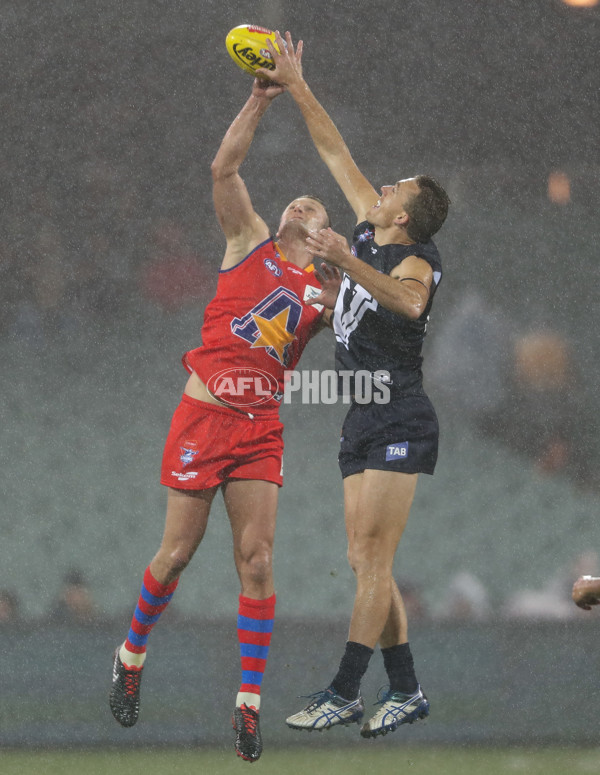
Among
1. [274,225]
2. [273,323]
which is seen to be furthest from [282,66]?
[274,225]

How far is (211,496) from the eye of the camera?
3.60m

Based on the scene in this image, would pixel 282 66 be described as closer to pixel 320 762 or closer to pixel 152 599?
pixel 152 599

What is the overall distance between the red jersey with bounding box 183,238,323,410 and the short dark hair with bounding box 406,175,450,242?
574 mm

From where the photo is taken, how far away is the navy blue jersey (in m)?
3.29

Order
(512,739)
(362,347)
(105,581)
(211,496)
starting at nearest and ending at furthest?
(362,347) < (211,496) < (512,739) < (105,581)

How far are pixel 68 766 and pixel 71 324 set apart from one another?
272 cm

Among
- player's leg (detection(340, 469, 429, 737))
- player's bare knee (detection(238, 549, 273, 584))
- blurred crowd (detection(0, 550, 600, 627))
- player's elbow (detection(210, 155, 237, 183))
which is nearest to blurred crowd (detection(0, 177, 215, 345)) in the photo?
blurred crowd (detection(0, 550, 600, 627))

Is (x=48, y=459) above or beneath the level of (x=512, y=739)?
above

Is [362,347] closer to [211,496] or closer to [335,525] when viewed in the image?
[211,496]

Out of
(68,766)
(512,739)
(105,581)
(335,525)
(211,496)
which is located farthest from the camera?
(335,525)

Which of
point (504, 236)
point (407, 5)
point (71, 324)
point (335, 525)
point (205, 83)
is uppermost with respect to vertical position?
point (407, 5)

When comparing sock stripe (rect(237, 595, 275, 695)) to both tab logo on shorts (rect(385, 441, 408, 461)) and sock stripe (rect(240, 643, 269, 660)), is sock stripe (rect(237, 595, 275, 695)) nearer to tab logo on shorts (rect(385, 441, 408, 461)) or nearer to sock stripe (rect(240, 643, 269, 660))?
sock stripe (rect(240, 643, 269, 660))

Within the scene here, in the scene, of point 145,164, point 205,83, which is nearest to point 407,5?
point 205,83

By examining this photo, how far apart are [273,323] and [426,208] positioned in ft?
2.46
